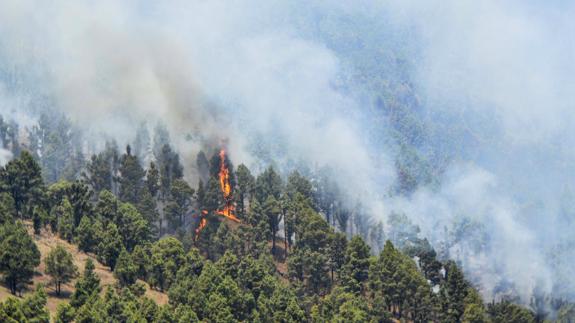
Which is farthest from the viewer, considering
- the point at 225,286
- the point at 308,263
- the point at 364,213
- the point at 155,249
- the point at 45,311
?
the point at 364,213

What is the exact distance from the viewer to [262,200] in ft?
A: 588

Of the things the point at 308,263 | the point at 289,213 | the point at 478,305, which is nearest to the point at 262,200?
the point at 289,213

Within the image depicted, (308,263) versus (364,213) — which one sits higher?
(364,213)

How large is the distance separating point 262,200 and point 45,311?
6835 cm

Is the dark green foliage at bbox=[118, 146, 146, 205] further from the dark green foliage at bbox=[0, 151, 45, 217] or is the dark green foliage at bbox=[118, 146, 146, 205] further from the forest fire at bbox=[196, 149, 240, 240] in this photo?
the dark green foliage at bbox=[0, 151, 45, 217]

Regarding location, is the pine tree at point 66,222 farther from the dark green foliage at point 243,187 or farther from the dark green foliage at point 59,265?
the dark green foliage at point 243,187

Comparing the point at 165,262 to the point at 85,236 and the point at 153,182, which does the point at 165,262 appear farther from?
the point at 153,182

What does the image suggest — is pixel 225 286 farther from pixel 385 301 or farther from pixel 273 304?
pixel 385 301

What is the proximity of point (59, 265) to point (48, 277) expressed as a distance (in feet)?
16.0

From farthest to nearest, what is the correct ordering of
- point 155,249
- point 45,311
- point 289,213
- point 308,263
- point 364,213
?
1. point 364,213
2. point 289,213
3. point 308,263
4. point 155,249
5. point 45,311

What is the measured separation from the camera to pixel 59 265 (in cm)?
13075

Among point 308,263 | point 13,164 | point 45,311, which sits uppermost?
point 13,164

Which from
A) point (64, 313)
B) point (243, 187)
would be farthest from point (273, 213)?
point (64, 313)

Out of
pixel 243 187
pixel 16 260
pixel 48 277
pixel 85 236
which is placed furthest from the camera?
pixel 243 187
